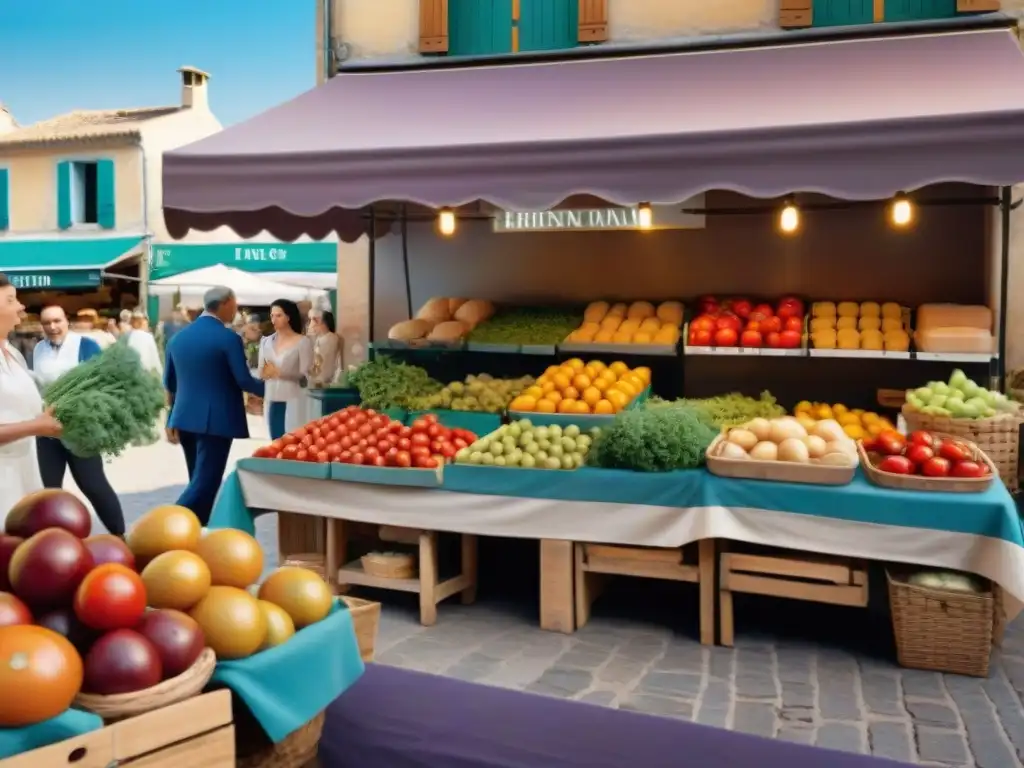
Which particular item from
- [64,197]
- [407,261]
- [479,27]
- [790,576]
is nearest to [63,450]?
[407,261]

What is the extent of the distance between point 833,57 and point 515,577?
4403mm

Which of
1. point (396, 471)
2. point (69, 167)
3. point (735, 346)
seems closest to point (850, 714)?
point (396, 471)

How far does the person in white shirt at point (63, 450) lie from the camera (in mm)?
6086

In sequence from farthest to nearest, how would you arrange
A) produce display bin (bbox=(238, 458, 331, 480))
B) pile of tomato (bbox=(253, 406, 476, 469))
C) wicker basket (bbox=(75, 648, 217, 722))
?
produce display bin (bbox=(238, 458, 331, 480)), pile of tomato (bbox=(253, 406, 476, 469)), wicker basket (bbox=(75, 648, 217, 722))

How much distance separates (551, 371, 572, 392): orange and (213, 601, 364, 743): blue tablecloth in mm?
4556

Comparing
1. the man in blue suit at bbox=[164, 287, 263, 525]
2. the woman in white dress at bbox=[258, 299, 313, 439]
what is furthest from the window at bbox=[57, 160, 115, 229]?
the man in blue suit at bbox=[164, 287, 263, 525]

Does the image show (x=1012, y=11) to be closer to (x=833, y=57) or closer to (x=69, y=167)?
(x=833, y=57)

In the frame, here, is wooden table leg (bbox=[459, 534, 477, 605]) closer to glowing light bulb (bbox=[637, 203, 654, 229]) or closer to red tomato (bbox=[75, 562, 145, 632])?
glowing light bulb (bbox=[637, 203, 654, 229])

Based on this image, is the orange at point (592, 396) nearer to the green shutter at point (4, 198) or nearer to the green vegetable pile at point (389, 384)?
the green vegetable pile at point (389, 384)

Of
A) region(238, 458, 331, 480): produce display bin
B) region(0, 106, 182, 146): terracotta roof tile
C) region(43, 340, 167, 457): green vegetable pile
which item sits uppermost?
region(0, 106, 182, 146): terracotta roof tile

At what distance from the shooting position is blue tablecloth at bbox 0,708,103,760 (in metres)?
1.36

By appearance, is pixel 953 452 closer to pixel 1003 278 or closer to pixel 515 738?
pixel 1003 278

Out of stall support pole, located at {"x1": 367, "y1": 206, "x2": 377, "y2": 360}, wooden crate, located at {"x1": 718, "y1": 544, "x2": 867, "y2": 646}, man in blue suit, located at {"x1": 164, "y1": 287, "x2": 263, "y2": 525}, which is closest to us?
wooden crate, located at {"x1": 718, "y1": 544, "x2": 867, "y2": 646}

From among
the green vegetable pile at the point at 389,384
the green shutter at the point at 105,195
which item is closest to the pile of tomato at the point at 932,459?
the green vegetable pile at the point at 389,384
